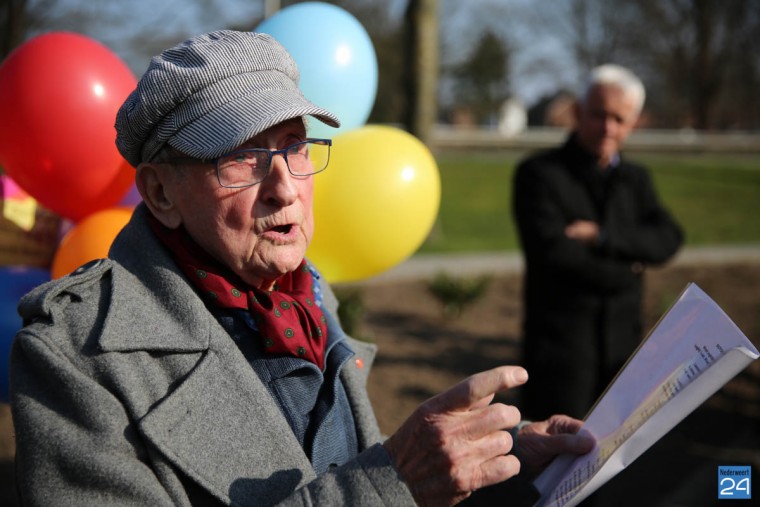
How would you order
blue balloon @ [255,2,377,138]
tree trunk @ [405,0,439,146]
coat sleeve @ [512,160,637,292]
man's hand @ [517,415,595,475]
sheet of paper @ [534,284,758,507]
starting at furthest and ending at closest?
tree trunk @ [405,0,439,146] → coat sleeve @ [512,160,637,292] → blue balloon @ [255,2,377,138] → man's hand @ [517,415,595,475] → sheet of paper @ [534,284,758,507]

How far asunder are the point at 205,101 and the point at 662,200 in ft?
53.5

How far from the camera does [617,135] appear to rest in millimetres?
3484

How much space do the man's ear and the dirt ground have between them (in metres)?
2.96

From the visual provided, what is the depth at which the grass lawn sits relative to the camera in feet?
39.1

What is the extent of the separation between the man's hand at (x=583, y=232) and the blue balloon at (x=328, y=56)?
47.0 inches

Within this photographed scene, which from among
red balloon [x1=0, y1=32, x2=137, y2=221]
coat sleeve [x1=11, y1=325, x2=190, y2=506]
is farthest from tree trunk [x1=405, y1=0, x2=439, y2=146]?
coat sleeve [x1=11, y1=325, x2=190, y2=506]

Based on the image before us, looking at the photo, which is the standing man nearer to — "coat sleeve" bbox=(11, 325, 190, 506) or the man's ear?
the man's ear

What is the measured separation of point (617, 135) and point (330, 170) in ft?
5.21

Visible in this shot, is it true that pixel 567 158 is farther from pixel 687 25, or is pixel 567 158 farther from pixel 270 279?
pixel 687 25

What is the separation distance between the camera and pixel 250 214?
157 cm

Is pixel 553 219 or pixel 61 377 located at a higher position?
pixel 61 377

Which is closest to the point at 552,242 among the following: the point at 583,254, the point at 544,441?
the point at 583,254

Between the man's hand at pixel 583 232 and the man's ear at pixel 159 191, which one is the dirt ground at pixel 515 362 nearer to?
the man's hand at pixel 583 232

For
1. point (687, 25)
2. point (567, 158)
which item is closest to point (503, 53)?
point (687, 25)
